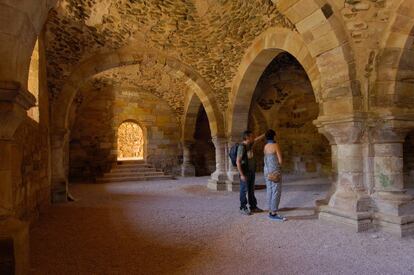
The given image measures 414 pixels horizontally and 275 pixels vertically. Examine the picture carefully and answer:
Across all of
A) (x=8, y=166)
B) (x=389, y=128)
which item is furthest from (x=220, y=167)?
(x=8, y=166)

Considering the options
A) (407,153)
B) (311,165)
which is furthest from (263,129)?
(407,153)

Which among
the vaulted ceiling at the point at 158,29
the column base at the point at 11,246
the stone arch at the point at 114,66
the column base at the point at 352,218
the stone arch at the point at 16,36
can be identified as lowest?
the column base at the point at 352,218

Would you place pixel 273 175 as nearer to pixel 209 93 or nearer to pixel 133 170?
pixel 209 93

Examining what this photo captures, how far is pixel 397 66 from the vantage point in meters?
3.07

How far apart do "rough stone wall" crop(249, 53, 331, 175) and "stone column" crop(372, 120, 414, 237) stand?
5.11 metres

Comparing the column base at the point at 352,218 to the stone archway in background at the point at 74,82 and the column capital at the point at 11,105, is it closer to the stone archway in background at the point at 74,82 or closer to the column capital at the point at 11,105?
the column capital at the point at 11,105

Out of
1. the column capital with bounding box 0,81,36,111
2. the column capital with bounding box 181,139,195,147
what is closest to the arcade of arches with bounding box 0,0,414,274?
the column capital with bounding box 0,81,36,111

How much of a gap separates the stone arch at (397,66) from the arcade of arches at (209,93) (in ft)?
0.04

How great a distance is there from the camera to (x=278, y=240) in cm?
280

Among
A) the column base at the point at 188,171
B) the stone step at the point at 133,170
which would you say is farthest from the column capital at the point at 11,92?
the column base at the point at 188,171

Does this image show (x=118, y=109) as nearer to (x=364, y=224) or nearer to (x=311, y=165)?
(x=311, y=165)

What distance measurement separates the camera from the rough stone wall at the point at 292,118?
8.33m

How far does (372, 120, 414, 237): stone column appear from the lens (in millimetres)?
Result: 2986

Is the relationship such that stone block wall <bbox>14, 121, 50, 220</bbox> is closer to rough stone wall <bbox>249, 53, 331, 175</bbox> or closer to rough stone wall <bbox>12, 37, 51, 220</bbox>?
rough stone wall <bbox>12, 37, 51, 220</bbox>
